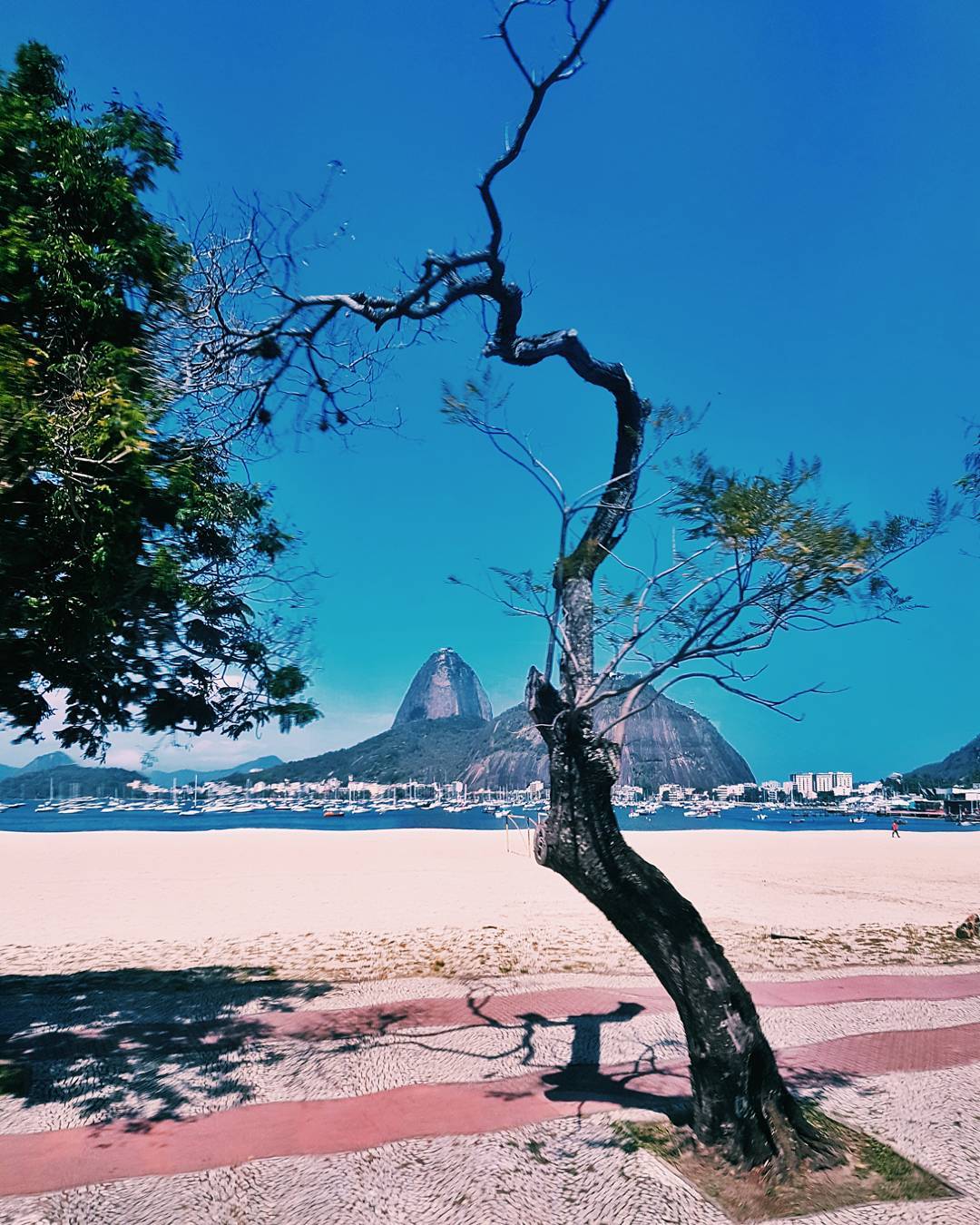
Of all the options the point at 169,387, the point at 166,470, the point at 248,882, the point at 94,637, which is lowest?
the point at 248,882

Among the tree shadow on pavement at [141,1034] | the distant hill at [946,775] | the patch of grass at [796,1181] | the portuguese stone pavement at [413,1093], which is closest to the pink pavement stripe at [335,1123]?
the portuguese stone pavement at [413,1093]

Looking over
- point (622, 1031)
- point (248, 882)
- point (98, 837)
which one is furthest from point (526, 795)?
point (622, 1031)

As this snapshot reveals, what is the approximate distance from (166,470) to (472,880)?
681 inches

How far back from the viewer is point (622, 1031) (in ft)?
24.3

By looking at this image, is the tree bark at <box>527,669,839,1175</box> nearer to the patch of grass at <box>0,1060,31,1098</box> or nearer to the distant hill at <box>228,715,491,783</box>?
the patch of grass at <box>0,1060,31,1098</box>

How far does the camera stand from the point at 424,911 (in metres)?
15.2

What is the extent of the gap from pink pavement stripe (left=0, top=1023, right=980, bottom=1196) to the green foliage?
315 cm

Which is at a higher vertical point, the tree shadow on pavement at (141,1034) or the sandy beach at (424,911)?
the tree shadow on pavement at (141,1034)

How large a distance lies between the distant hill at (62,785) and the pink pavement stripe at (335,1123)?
162m

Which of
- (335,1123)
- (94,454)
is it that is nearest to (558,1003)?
(335,1123)

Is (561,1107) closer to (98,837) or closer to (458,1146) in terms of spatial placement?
(458,1146)

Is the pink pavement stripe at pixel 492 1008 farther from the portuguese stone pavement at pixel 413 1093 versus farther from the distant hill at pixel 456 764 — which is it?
the distant hill at pixel 456 764

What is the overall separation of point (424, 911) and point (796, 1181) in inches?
451

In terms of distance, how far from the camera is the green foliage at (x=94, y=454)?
496 cm
